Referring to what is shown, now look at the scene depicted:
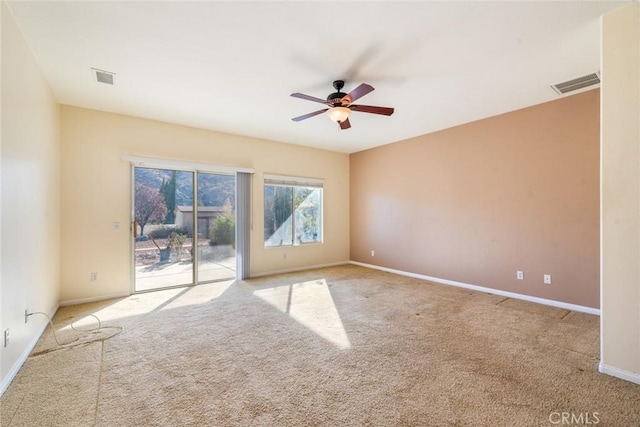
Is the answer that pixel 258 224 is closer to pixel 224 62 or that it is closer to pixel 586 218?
pixel 224 62

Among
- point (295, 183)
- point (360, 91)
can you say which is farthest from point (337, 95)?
point (295, 183)

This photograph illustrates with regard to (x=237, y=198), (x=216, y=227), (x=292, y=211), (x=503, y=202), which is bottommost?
(x=216, y=227)

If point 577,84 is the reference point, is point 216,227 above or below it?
below

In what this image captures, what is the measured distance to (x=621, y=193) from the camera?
212 centimetres

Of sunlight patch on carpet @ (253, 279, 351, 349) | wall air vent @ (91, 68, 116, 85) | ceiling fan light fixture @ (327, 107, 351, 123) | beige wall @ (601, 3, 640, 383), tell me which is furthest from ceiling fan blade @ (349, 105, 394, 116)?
wall air vent @ (91, 68, 116, 85)

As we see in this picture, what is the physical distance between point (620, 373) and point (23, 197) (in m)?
5.13

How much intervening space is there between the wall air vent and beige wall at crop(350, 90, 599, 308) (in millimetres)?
4803

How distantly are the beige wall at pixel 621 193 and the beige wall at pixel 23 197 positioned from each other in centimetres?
452

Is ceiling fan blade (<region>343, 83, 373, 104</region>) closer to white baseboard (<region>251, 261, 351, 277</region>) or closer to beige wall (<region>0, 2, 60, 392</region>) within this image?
beige wall (<region>0, 2, 60, 392</region>)

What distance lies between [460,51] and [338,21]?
1253mm

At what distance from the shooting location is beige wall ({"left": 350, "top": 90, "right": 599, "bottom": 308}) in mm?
3561

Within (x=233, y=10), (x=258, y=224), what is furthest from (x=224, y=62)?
(x=258, y=224)

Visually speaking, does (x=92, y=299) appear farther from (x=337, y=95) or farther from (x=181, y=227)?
(x=337, y=95)

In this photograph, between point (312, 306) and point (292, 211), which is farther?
point (292, 211)
